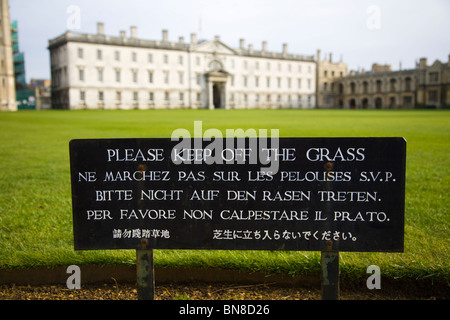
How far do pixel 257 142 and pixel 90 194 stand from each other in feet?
3.76

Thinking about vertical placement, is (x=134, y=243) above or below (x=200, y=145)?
below

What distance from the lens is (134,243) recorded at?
263 centimetres

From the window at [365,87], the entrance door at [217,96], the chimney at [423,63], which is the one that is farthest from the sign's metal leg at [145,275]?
the window at [365,87]

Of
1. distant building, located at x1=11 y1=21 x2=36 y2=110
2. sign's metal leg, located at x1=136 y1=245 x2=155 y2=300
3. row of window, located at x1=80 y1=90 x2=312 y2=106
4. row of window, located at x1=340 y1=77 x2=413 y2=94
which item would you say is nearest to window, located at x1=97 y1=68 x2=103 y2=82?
row of window, located at x1=80 y1=90 x2=312 y2=106

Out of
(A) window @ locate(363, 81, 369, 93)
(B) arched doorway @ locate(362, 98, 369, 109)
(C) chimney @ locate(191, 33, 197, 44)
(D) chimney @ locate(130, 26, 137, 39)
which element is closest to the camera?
(D) chimney @ locate(130, 26, 137, 39)

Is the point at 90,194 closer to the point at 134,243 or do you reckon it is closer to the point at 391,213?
the point at 134,243

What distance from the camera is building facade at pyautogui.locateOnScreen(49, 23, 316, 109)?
58.6 meters

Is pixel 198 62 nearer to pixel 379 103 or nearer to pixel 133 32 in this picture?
pixel 133 32

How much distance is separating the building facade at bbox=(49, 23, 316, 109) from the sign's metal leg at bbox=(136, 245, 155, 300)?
59422 millimetres

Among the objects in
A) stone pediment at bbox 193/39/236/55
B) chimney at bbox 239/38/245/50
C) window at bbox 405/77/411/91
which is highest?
chimney at bbox 239/38/245/50

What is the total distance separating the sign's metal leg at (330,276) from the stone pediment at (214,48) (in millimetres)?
67901

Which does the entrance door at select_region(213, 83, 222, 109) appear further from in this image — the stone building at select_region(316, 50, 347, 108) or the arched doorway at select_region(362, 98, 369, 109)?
the arched doorway at select_region(362, 98, 369, 109)

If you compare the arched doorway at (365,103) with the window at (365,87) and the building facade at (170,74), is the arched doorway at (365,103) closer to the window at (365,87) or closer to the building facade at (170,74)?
the window at (365,87)

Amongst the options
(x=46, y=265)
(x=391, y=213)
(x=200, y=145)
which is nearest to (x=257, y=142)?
(x=200, y=145)
